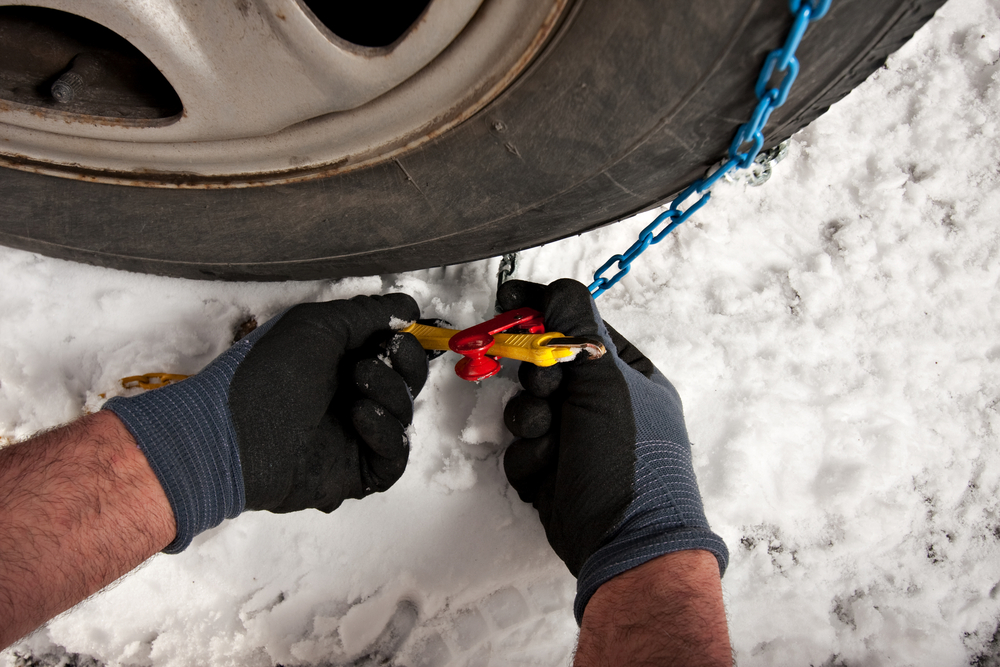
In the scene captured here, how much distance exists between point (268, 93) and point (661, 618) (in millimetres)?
894

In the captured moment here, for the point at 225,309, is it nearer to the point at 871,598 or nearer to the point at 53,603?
the point at 53,603

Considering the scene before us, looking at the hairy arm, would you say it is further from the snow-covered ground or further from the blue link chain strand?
the blue link chain strand

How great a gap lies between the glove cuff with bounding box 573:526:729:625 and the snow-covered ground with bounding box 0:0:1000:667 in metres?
0.24

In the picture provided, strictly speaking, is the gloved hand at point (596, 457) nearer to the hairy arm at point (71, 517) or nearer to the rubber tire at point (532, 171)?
the rubber tire at point (532, 171)

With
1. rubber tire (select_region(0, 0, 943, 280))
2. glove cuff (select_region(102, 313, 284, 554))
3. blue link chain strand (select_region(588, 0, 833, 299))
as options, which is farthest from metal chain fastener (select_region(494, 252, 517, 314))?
glove cuff (select_region(102, 313, 284, 554))

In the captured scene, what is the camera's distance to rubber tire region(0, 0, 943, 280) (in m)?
0.62

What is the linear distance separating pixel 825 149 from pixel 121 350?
1.57 meters

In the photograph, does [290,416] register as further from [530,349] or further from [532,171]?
[532,171]

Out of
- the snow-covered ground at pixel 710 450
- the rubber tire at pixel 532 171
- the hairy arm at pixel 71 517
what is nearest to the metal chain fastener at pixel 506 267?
the snow-covered ground at pixel 710 450

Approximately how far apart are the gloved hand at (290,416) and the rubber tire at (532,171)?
117 mm

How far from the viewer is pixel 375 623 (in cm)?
116

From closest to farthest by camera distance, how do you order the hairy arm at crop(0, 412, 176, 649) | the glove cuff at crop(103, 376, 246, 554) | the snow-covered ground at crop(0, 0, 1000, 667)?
1. the hairy arm at crop(0, 412, 176, 649)
2. the glove cuff at crop(103, 376, 246, 554)
3. the snow-covered ground at crop(0, 0, 1000, 667)

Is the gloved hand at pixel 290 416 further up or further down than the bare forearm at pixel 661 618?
further up

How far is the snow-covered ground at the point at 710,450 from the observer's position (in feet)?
3.81
